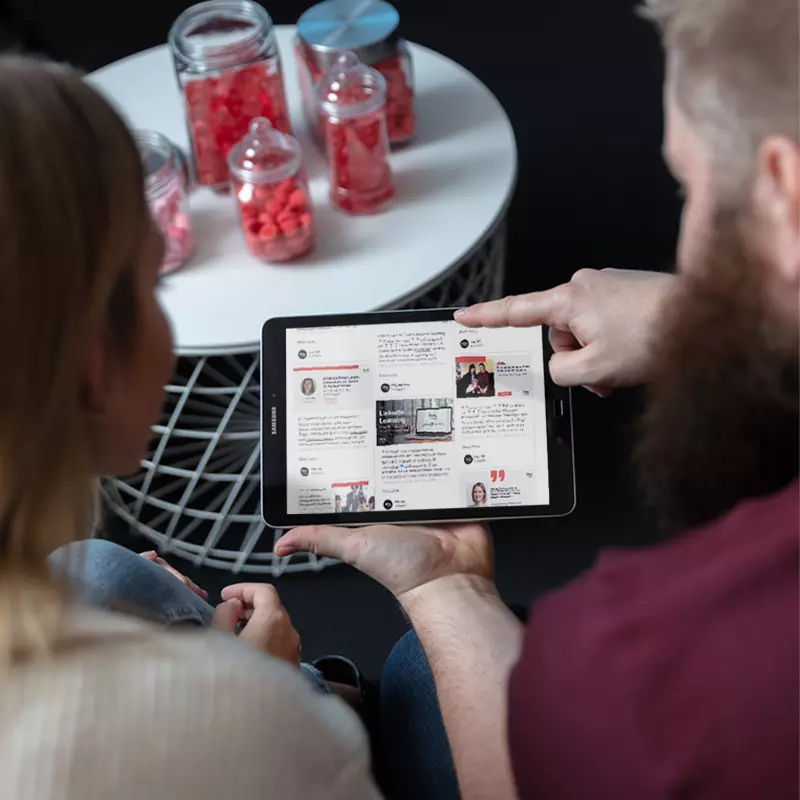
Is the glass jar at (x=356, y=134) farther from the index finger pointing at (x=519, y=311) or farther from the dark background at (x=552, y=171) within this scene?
the dark background at (x=552, y=171)

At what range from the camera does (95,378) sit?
58cm

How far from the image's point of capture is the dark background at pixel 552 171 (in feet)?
4.64

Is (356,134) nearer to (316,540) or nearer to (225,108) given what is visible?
(225,108)

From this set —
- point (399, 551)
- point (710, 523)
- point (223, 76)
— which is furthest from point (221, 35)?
point (710, 523)

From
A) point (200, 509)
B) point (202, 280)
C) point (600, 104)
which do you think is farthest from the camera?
point (600, 104)

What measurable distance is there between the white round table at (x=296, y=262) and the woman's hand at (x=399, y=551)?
25 cm

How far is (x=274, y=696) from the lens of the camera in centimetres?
53

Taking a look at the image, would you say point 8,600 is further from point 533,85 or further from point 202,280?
point 533,85

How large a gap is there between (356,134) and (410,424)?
0.39 meters

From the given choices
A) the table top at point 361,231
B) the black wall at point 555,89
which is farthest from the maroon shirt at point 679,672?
the black wall at point 555,89

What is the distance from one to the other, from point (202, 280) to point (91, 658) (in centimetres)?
69

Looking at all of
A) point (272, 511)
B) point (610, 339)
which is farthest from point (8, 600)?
point (610, 339)

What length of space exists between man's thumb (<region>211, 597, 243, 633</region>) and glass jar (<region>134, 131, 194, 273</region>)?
412 millimetres

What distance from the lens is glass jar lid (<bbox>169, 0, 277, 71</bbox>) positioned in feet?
3.85
